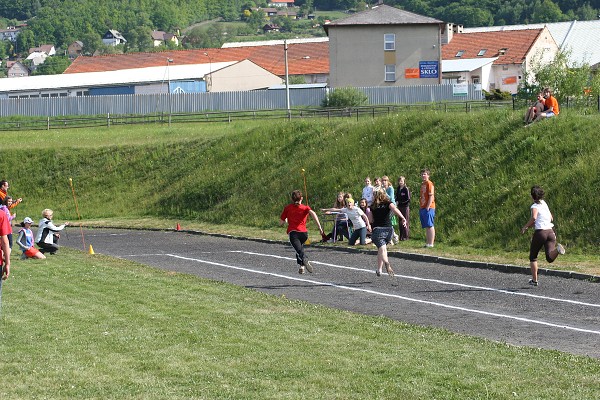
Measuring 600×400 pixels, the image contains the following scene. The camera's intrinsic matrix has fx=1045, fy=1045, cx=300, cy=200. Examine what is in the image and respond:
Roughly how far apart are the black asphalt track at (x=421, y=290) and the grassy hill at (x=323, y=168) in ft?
12.2

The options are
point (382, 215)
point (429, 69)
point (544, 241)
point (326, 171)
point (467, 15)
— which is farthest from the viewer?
point (467, 15)

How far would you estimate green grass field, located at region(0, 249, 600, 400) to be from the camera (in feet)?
34.3

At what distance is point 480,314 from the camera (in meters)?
16.3

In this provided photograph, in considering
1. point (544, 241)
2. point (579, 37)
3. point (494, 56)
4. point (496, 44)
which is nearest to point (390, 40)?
point (494, 56)

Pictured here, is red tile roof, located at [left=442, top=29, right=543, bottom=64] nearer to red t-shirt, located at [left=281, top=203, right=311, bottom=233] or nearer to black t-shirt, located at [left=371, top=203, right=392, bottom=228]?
red t-shirt, located at [left=281, top=203, right=311, bottom=233]

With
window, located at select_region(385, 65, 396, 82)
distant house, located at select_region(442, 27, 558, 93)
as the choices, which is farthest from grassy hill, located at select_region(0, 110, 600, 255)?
distant house, located at select_region(442, 27, 558, 93)

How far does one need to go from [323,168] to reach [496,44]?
69379 mm

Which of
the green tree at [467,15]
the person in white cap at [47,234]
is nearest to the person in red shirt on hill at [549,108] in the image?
the person in white cap at [47,234]

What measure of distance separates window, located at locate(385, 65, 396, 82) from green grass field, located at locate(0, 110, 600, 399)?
66.8 feet

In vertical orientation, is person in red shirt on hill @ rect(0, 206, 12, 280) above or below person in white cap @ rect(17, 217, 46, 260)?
above

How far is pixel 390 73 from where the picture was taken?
73.8m

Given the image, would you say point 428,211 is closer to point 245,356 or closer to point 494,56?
point 245,356

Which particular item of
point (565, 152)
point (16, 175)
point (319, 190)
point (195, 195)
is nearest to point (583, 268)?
point (565, 152)

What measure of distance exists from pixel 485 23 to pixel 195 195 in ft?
500
